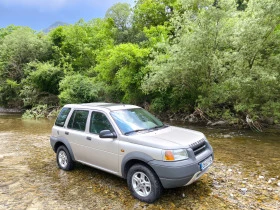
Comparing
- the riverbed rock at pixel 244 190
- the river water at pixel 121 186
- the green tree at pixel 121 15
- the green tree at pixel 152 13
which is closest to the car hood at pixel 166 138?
the river water at pixel 121 186

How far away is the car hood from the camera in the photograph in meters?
4.22

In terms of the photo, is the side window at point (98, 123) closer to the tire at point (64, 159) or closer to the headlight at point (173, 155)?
the tire at point (64, 159)

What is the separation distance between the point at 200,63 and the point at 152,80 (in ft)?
10.1

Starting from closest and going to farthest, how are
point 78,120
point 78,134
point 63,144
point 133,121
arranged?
point 133,121
point 78,134
point 78,120
point 63,144

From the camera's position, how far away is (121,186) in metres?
5.10

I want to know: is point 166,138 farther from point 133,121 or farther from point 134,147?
point 133,121

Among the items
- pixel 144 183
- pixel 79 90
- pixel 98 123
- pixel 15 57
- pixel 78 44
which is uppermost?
pixel 78 44

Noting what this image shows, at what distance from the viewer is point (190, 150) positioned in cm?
421

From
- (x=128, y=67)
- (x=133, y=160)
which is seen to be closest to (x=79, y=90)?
(x=128, y=67)

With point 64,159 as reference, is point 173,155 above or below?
above

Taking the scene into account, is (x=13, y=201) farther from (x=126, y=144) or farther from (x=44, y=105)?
(x=44, y=105)

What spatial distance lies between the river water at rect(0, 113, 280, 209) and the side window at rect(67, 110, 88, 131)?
→ 127 centimetres

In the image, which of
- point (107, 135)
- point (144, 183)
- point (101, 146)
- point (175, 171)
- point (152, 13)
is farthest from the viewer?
point (152, 13)

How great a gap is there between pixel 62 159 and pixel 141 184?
9.70 feet
